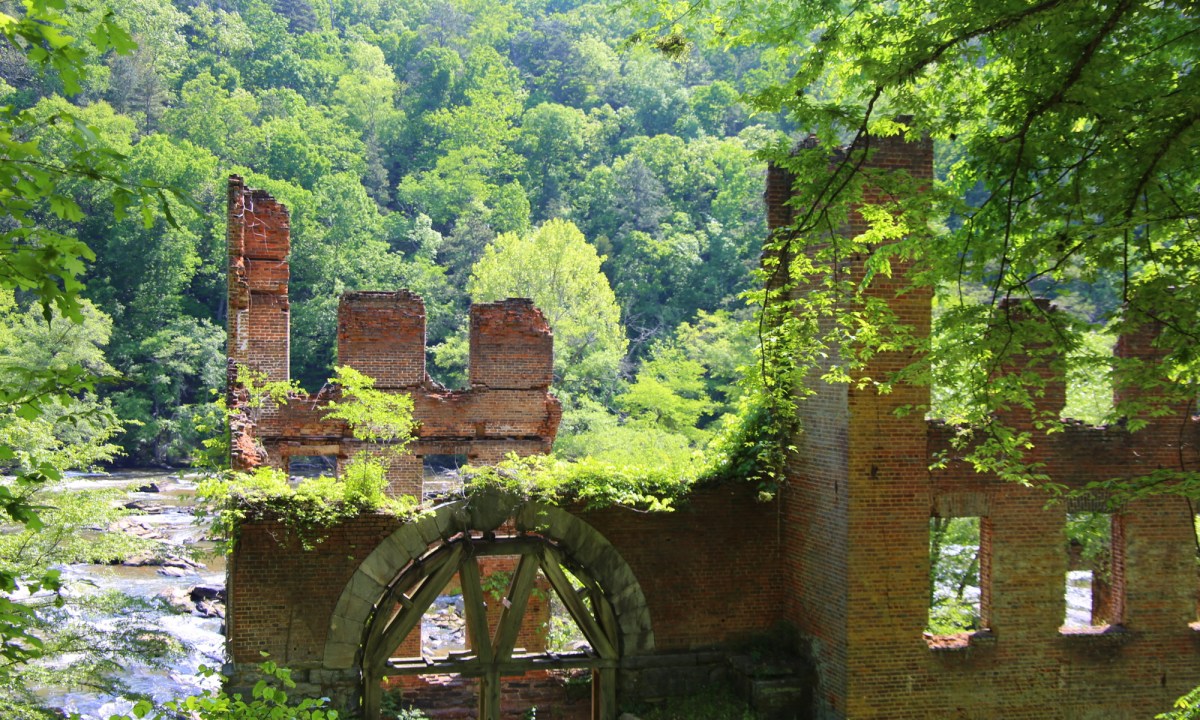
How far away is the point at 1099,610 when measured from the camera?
15.1 metres

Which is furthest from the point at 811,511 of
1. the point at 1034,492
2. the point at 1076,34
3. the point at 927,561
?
the point at 1076,34

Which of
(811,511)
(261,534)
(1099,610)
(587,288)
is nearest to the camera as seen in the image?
(261,534)

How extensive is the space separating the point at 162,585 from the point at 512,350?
1220cm

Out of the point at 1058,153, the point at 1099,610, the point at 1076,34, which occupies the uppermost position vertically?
the point at 1076,34

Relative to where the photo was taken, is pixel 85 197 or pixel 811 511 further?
pixel 85 197

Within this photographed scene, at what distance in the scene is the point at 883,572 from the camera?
10.5 metres

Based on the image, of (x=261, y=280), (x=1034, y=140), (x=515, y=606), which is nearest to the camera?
(x=1034, y=140)

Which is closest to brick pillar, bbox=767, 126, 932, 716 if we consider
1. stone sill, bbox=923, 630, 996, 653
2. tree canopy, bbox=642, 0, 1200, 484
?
stone sill, bbox=923, 630, 996, 653

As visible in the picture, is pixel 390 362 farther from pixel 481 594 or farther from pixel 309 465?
pixel 309 465

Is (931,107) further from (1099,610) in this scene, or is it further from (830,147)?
(1099,610)

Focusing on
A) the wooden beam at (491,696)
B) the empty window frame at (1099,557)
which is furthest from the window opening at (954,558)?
the wooden beam at (491,696)

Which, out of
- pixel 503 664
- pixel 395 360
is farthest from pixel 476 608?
pixel 395 360

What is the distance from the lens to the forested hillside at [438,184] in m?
36.7

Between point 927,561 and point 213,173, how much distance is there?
45.0 meters
